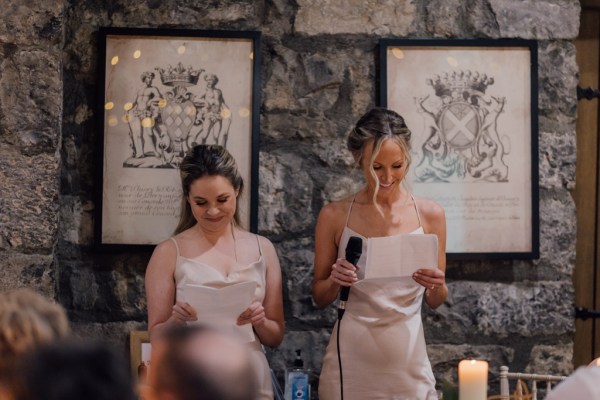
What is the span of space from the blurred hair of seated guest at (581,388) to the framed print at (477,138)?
230cm

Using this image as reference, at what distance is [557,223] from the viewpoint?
384cm

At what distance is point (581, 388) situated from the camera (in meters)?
1.44

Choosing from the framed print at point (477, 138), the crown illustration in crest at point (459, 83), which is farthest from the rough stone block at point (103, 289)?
the crown illustration in crest at point (459, 83)

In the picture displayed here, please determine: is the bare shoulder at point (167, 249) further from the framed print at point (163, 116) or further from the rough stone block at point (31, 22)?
the rough stone block at point (31, 22)

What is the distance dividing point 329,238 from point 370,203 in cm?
20

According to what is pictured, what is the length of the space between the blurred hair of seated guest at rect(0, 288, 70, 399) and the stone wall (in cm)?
200

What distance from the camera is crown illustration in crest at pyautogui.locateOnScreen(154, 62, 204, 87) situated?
12.2 ft

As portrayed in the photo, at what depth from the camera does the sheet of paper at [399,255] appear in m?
3.04

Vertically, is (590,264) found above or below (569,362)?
above

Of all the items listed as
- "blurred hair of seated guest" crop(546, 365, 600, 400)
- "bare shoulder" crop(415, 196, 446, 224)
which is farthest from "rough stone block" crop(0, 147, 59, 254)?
"blurred hair of seated guest" crop(546, 365, 600, 400)

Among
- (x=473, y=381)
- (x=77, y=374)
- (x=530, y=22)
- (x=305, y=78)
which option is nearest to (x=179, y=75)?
(x=305, y=78)

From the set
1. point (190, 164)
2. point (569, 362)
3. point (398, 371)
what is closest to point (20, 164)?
point (190, 164)

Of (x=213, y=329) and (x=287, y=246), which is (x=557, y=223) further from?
(x=213, y=329)

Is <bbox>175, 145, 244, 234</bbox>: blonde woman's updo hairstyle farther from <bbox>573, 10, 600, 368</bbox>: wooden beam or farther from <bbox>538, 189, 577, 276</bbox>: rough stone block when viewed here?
<bbox>573, 10, 600, 368</bbox>: wooden beam
